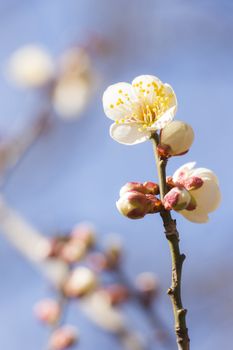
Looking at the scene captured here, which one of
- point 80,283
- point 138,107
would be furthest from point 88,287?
point 138,107

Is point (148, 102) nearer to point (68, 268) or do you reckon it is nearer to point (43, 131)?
point (68, 268)

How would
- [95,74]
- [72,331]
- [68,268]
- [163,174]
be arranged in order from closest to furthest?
[163,174]
[72,331]
[68,268]
[95,74]

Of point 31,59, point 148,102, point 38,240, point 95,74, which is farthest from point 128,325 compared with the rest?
point 31,59

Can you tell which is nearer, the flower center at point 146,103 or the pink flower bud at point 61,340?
the flower center at point 146,103

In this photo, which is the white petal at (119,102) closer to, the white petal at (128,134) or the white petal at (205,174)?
the white petal at (128,134)

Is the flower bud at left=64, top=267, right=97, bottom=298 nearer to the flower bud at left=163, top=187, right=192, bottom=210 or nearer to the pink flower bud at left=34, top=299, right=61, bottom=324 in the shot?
the pink flower bud at left=34, top=299, right=61, bottom=324

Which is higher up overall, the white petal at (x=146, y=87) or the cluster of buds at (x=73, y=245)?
the cluster of buds at (x=73, y=245)

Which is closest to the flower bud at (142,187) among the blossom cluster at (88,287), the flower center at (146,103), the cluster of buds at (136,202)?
the cluster of buds at (136,202)

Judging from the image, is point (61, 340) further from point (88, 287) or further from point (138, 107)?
point (138, 107)
